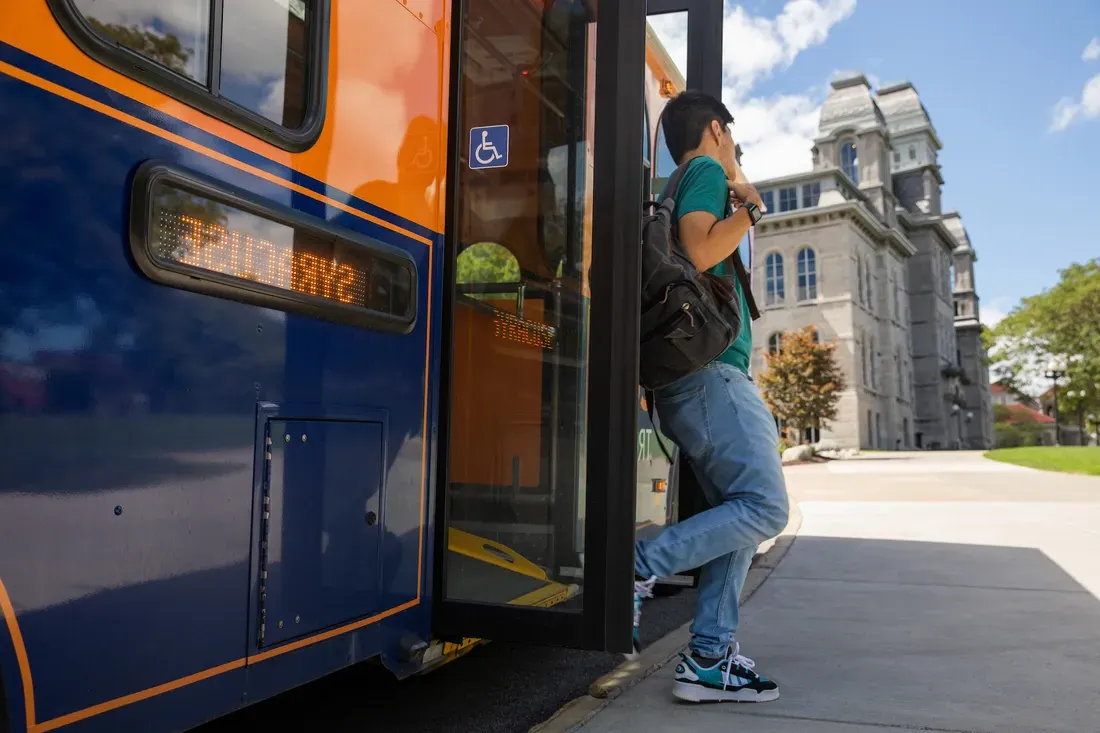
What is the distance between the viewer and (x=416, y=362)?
2.63 m

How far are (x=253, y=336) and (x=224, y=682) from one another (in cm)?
76

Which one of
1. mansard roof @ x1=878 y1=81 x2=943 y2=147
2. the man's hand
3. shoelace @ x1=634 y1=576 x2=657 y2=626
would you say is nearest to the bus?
shoelace @ x1=634 y1=576 x2=657 y2=626

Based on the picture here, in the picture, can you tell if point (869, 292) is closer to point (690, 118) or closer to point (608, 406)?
point (690, 118)

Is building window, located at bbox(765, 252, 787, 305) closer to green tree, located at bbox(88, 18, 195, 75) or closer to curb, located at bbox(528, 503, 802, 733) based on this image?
curb, located at bbox(528, 503, 802, 733)

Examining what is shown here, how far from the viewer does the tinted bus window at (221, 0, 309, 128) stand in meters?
2.07

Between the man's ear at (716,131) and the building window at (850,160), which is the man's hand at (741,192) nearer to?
the man's ear at (716,131)

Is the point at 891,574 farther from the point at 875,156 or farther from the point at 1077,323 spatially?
the point at 875,156

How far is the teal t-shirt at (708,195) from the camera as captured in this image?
3.06 meters

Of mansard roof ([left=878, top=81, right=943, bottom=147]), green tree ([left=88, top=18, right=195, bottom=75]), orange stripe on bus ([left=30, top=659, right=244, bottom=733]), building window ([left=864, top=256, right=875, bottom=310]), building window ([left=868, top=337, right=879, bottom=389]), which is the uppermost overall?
mansard roof ([left=878, top=81, right=943, bottom=147])

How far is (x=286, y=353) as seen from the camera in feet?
7.03

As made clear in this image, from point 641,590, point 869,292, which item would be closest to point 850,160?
point 869,292

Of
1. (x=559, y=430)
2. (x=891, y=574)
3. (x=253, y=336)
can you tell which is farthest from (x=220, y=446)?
(x=891, y=574)

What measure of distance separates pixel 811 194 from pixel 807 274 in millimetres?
4130

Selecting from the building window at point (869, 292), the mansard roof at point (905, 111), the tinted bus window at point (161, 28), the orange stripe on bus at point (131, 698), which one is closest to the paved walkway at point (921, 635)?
the orange stripe on bus at point (131, 698)
